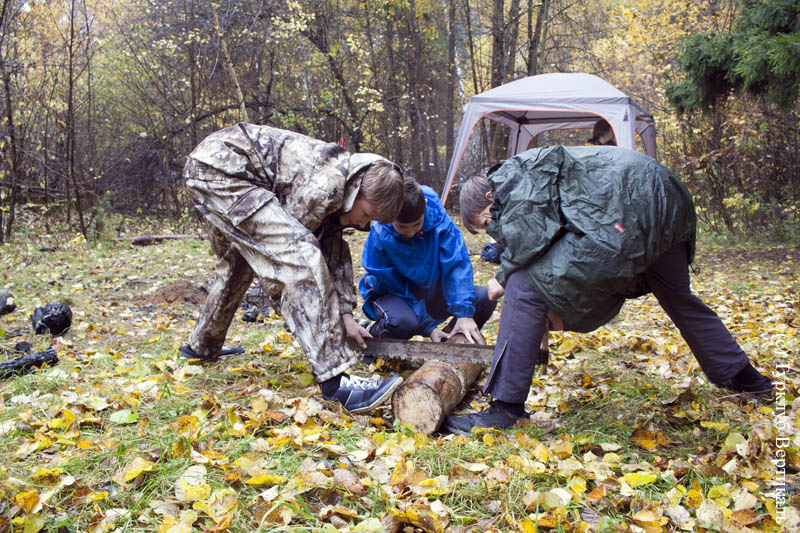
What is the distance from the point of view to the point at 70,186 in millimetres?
A: 8672

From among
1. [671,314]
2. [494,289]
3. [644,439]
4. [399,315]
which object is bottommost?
[644,439]

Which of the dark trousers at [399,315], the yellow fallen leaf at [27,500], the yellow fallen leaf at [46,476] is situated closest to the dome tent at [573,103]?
the dark trousers at [399,315]

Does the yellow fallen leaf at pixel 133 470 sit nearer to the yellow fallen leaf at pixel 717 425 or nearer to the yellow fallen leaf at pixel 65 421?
the yellow fallen leaf at pixel 65 421

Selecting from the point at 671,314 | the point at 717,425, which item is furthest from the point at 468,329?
the point at 717,425

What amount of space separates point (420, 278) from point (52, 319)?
275cm

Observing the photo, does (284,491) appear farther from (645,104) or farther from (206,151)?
(645,104)

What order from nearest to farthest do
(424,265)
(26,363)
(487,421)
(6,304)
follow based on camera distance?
(487,421) < (26,363) < (424,265) < (6,304)

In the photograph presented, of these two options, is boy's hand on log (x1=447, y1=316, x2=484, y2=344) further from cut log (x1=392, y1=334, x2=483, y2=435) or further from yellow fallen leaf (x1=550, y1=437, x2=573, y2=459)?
yellow fallen leaf (x1=550, y1=437, x2=573, y2=459)

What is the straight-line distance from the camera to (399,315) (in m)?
3.30

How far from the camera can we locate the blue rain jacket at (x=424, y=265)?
10.6 ft

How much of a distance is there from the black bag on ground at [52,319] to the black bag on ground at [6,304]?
0.71m

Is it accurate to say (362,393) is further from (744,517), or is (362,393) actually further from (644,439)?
(744,517)

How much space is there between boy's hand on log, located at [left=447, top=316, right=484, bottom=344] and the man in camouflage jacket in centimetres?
68

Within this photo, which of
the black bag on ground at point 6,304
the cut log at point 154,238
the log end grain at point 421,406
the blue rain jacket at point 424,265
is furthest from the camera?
the cut log at point 154,238
